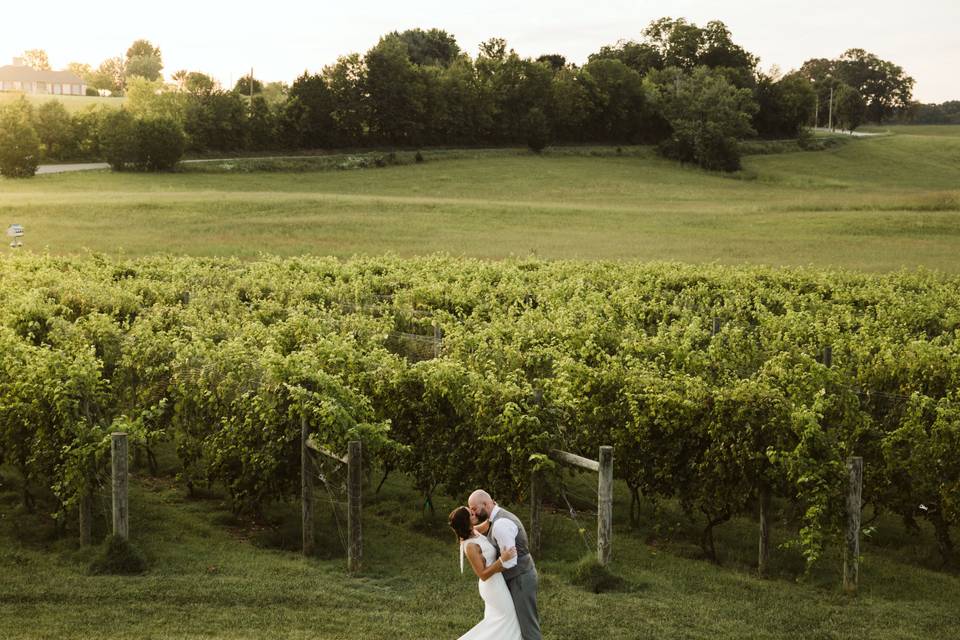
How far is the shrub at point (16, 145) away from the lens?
72688 millimetres

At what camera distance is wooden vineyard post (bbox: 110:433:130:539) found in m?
13.8

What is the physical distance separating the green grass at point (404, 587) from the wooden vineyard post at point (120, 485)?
0.57 m

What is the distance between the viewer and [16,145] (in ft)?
241

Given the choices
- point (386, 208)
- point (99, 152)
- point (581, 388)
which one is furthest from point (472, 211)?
point (581, 388)

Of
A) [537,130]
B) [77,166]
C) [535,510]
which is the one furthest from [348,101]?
[535,510]

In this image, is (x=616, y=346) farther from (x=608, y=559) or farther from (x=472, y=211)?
(x=472, y=211)

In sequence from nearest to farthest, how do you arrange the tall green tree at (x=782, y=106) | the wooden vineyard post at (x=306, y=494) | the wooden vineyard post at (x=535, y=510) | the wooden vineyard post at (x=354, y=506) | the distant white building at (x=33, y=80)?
the wooden vineyard post at (x=354, y=506) → the wooden vineyard post at (x=535, y=510) → the wooden vineyard post at (x=306, y=494) → the tall green tree at (x=782, y=106) → the distant white building at (x=33, y=80)

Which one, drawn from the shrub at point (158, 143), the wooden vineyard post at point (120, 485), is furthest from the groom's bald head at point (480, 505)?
the shrub at point (158, 143)

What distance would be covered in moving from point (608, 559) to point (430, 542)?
2.86 m

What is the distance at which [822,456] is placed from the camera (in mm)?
13852

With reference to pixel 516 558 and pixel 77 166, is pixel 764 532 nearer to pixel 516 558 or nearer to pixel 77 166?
pixel 516 558

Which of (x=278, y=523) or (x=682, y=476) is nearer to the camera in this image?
(x=682, y=476)

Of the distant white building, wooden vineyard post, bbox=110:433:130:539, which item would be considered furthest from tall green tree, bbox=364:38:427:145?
the distant white building

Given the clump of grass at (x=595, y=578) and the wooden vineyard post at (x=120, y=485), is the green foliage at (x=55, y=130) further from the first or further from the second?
the clump of grass at (x=595, y=578)
